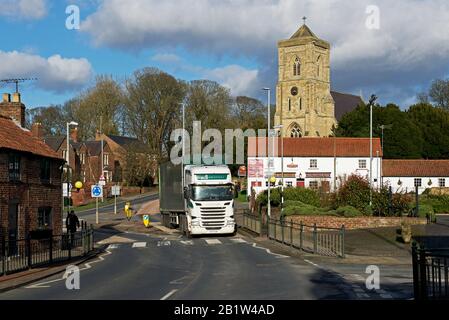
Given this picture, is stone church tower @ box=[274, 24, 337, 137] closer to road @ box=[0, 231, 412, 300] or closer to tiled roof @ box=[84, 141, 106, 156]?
tiled roof @ box=[84, 141, 106, 156]

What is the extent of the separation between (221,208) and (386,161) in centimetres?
5414

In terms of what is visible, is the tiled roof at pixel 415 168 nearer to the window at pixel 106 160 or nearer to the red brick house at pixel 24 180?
the window at pixel 106 160

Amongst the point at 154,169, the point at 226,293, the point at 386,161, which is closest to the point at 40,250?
the point at 226,293

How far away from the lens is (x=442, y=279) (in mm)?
12688

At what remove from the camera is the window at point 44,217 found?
30928 mm

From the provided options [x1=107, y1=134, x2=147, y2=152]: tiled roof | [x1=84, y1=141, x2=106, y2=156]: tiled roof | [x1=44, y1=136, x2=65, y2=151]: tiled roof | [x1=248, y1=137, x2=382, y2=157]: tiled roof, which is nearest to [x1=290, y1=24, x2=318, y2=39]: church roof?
[x1=107, y1=134, x2=147, y2=152]: tiled roof

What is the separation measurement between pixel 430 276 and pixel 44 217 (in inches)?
888

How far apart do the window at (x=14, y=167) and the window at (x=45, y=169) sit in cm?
283

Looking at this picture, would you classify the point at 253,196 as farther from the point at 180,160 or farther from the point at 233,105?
the point at 233,105

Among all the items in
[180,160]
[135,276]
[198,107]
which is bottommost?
[135,276]

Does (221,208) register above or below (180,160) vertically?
below

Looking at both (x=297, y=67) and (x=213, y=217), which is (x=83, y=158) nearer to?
(x=297, y=67)

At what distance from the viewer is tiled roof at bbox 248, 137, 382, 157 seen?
81.9m

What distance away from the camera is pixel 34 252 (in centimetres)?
2516
